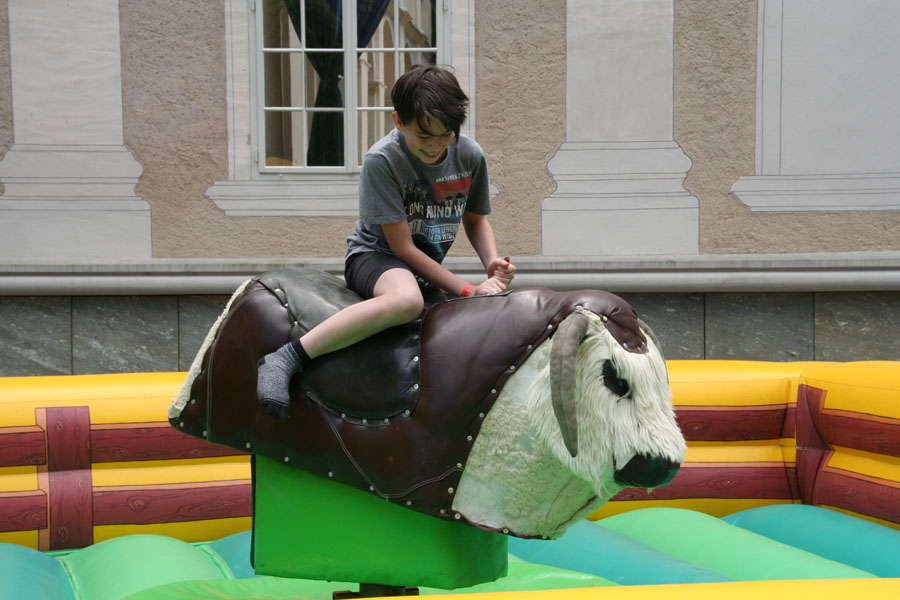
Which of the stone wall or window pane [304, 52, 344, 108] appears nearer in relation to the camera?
the stone wall

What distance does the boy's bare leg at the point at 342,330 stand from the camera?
1.71 m

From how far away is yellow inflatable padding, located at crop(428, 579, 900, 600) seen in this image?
1.21 meters

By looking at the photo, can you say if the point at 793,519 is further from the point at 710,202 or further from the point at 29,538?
the point at 710,202

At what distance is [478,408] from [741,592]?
634mm

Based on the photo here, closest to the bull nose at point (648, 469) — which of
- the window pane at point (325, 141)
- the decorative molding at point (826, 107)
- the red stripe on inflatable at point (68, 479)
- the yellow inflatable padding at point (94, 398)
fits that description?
the yellow inflatable padding at point (94, 398)

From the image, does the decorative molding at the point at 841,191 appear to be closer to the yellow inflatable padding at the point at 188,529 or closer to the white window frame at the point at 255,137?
the white window frame at the point at 255,137

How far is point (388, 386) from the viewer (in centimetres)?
173

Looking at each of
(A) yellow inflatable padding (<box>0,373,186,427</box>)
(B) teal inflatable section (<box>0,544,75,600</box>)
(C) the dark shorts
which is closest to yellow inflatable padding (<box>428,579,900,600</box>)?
(C) the dark shorts

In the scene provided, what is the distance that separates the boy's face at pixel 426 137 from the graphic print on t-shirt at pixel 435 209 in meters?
0.09

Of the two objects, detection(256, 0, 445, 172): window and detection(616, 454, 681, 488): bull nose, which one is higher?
detection(256, 0, 445, 172): window

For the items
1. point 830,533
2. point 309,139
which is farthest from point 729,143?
point 830,533

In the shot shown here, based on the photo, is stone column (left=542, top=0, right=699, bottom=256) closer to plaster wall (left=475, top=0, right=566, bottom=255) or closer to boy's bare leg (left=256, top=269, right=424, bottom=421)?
plaster wall (left=475, top=0, right=566, bottom=255)

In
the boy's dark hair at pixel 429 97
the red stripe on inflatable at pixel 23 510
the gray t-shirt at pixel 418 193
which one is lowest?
the red stripe on inflatable at pixel 23 510

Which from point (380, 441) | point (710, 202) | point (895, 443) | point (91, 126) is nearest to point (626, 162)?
point (710, 202)
